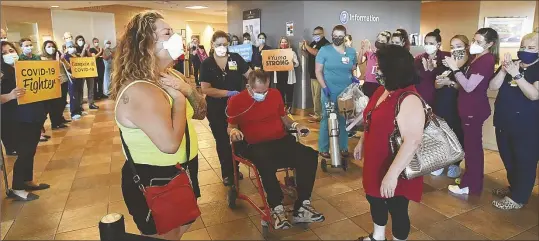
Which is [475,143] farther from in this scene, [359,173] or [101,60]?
[101,60]

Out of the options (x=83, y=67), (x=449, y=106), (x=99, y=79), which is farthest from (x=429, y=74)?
(x=99, y=79)

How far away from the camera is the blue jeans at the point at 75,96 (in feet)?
22.7

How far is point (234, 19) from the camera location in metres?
9.05

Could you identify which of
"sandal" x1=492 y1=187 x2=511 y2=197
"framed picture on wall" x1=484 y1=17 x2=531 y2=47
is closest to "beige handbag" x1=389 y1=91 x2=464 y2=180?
"sandal" x1=492 y1=187 x2=511 y2=197

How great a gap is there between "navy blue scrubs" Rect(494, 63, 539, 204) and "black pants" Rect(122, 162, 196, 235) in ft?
8.55

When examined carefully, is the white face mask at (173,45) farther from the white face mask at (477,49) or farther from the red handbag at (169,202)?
the white face mask at (477,49)

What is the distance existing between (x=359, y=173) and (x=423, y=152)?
209 centimetres

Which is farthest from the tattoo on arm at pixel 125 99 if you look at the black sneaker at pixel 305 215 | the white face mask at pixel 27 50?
the white face mask at pixel 27 50

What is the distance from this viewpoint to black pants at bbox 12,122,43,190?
3.25m

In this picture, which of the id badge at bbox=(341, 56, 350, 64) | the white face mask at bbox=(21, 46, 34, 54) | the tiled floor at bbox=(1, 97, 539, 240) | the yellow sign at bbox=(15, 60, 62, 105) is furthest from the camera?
the white face mask at bbox=(21, 46, 34, 54)

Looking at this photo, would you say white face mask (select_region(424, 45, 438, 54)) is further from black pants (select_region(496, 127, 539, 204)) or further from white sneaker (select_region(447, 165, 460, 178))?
white sneaker (select_region(447, 165, 460, 178))

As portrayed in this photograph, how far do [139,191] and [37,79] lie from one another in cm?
275

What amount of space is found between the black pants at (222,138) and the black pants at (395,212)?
167cm

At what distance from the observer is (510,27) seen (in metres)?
10.7
